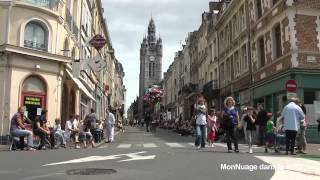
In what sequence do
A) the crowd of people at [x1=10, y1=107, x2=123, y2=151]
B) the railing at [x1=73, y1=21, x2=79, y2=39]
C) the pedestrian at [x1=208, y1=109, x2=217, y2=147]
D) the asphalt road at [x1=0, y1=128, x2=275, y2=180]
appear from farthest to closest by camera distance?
the railing at [x1=73, y1=21, x2=79, y2=39], the pedestrian at [x1=208, y1=109, x2=217, y2=147], the crowd of people at [x1=10, y1=107, x2=123, y2=151], the asphalt road at [x1=0, y1=128, x2=275, y2=180]

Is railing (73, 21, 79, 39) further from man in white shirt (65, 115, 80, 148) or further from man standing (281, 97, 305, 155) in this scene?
man standing (281, 97, 305, 155)

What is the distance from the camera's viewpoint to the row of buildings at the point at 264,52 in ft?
79.6

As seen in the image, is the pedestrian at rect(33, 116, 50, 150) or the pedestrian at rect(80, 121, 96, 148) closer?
the pedestrian at rect(33, 116, 50, 150)

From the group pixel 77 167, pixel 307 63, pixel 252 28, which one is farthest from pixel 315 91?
pixel 77 167

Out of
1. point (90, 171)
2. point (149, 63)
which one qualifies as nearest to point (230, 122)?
point (90, 171)

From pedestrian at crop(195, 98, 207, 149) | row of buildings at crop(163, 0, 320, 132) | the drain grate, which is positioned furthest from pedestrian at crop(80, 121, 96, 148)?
row of buildings at crop(163, 0, 320, 132)

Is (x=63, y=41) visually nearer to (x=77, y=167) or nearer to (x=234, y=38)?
(x=234, y=38)

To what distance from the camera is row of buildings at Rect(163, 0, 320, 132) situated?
79.6 ft

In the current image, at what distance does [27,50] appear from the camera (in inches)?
916

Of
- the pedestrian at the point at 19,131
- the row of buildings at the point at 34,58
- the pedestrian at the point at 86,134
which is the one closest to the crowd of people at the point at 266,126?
the pedestrian at the point at 86,134

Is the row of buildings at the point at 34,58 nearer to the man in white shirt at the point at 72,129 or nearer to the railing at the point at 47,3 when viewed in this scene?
the railing at the point at 47,3

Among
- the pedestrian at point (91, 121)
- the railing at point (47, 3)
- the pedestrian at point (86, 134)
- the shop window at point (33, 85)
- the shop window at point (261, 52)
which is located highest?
the railing at point (47, 3)

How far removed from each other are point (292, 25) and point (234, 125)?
1293 centimetres

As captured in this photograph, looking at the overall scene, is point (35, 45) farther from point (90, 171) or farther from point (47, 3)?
point (90, 171)
